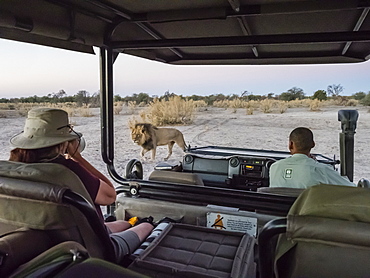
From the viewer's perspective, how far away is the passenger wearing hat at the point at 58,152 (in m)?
1.70

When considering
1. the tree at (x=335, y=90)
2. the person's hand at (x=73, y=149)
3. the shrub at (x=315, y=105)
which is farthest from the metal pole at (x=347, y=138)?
the shrub at (x=315, y=105)

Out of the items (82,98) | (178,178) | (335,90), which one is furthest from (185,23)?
(335,90)

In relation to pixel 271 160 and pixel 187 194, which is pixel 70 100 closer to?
pixel 271 160

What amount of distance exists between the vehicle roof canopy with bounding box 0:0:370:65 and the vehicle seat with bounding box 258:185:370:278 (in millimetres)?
1536

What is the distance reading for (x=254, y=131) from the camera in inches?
550

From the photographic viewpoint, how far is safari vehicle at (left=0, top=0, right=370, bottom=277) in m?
0.97

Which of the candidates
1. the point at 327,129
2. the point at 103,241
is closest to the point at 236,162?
the point at 103,241

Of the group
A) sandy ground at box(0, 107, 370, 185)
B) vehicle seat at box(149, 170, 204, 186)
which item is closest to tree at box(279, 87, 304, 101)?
sandy ground at box(0, 107, 370, 185)

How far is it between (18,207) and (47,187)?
172 millimetres

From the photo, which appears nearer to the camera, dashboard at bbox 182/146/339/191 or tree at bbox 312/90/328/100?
dashboard at bbox 182/146/339/191

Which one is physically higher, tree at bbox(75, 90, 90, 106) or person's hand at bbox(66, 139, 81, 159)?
tree at bbox(75, 90, 90, 106)

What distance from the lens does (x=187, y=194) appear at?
2346mm

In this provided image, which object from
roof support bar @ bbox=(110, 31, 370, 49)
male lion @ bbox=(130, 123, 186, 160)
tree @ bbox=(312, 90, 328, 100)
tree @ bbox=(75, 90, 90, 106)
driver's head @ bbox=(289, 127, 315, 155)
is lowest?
male lion @ bbox=(130, 123, 186, 160)

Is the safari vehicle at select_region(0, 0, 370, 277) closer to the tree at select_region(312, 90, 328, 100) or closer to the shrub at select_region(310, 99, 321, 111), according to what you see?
the tree at select_region(312, 90, 328, 100)
